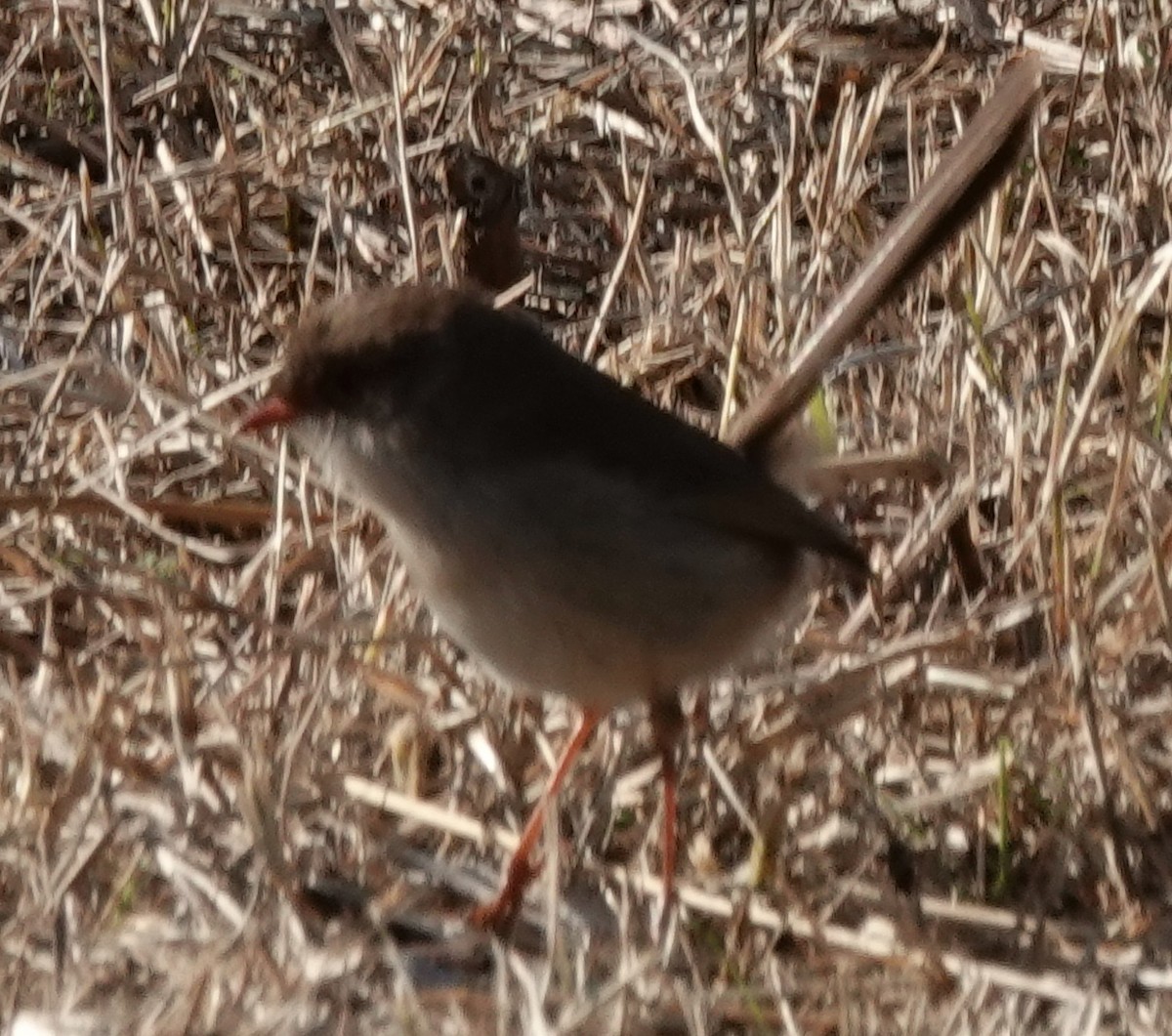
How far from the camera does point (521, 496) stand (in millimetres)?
3760


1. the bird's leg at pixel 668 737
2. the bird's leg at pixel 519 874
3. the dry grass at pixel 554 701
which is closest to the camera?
the dry grass at pixel 554 701

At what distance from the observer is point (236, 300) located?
18.4 ft

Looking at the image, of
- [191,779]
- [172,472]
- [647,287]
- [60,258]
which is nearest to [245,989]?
[191,779]

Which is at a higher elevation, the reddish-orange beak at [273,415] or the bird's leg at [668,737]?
the reddish-orange beak at [273,415]

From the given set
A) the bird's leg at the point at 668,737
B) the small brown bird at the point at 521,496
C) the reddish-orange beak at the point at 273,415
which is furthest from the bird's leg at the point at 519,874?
the reddish-orange beak at the point at 273,415

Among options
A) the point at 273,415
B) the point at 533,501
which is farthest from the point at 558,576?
the point at 273,415

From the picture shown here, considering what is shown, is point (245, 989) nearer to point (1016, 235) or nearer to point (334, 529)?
point (334, 529)

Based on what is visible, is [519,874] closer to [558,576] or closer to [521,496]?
[558,576]

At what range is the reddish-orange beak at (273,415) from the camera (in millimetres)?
3859

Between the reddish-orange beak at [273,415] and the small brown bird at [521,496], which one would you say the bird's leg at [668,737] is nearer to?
the small brown bird at [521,496]

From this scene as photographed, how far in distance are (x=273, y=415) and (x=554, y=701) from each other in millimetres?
923

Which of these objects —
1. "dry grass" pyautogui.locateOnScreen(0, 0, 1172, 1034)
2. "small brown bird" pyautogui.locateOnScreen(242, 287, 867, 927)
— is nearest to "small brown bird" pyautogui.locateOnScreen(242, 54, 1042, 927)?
"small brown bird" pyautogui.locateOnScreen(242, 287, 867, 927)

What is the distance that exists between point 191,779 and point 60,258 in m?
2.17

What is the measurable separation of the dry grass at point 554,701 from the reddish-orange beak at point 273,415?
367 millimetres
